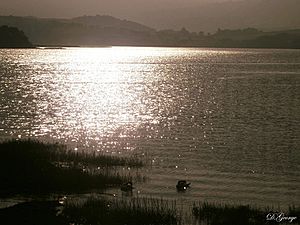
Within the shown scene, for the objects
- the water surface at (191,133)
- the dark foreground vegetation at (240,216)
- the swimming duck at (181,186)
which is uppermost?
the dark foreground vegetation at (240,216)

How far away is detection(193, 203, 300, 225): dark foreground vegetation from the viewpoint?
28391 millimetres

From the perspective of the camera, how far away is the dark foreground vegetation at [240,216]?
28391 mm

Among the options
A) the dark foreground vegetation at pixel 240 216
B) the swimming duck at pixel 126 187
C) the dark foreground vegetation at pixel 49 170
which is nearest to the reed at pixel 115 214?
the dark foreground vegetation at pixel 240 216

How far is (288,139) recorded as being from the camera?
207 ft

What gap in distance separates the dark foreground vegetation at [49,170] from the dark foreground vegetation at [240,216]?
9.27 meters

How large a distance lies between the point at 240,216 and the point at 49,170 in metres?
15.0

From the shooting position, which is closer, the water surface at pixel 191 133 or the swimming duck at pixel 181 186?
the swimming duck at pixel 181 186

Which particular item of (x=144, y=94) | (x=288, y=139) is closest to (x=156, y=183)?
(x=288, y=139)

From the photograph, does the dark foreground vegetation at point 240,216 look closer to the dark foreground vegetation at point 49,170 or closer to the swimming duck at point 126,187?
the swimming duck at point 126,187

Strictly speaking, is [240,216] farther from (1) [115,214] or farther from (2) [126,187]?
(2) [126,187]

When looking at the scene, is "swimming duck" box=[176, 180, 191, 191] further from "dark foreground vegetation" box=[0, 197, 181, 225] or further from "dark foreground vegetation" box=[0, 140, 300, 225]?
"dark foreground vegetation" box=[0, 197, 181, 225]

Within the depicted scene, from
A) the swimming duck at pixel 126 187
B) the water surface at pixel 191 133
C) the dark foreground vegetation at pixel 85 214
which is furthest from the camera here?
the water surface at pixel 191 133

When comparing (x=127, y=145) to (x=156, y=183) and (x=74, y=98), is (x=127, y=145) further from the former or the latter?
(x=74, y=98)

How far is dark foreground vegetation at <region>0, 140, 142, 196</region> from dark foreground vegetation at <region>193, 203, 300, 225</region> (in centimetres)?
927
